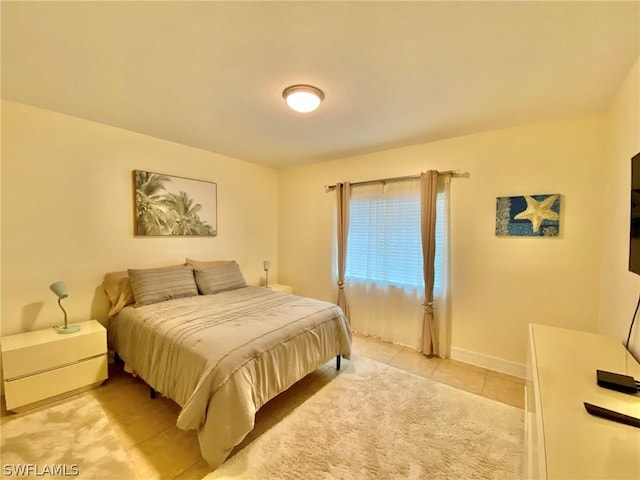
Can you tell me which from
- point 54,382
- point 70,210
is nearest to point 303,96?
point 70,210

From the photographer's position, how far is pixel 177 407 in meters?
2.07

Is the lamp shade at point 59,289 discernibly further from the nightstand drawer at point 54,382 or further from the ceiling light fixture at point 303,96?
the ceiling light fixture at point 303,96

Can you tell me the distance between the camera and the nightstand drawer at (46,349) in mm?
1885

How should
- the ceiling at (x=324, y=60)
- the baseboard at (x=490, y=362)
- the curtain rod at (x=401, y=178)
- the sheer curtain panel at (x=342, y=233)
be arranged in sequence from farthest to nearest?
the sheer curtain panel at (x=342, y=233)
the curtain rod at (x=401, y=178)
the baseboard at (x=490, y=362)
the ceiling at (x=324, y=60)

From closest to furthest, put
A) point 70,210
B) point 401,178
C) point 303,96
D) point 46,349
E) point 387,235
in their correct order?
point 303,96 → point 46,349 → point 70,210 → point 401,178 → point 387,235

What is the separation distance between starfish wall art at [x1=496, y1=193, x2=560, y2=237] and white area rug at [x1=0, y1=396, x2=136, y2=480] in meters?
3.41

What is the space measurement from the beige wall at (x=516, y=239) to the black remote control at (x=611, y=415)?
5.98 ft

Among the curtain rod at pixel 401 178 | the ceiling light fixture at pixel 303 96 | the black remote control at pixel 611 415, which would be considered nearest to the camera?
the black remote control at pixel 611 415

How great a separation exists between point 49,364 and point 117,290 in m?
0.76

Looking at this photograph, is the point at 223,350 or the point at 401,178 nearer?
the point at 223,350

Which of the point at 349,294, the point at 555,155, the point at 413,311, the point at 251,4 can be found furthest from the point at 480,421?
the point at 251,4

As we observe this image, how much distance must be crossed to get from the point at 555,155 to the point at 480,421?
2.32m

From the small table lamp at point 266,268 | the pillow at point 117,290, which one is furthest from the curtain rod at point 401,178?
the pillow at point 117,290

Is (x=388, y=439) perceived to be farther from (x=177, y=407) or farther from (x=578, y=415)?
(x=177, y=407)
